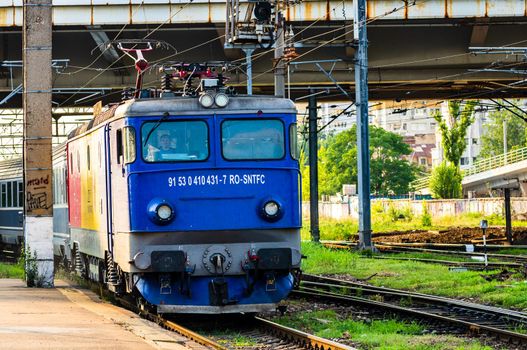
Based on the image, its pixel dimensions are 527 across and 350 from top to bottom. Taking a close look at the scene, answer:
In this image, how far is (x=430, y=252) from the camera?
33.0 metres

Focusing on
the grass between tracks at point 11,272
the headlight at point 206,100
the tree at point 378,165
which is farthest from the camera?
the tree at point 378,165

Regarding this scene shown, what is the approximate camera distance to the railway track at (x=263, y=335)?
1291 cm

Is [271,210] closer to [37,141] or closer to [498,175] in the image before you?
[37,141]

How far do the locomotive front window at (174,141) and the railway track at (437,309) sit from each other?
3.86m

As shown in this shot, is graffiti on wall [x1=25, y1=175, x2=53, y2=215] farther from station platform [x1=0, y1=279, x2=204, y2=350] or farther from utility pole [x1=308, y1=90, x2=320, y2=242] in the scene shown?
utility pole [x1=308, y1=90, x2=320, y2=242]

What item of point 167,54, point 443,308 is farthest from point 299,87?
point 443,308

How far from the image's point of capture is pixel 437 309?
1712 cm

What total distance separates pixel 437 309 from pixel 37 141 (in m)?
7.91

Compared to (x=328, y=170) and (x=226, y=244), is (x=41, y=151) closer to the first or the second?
(x=226, y=244)

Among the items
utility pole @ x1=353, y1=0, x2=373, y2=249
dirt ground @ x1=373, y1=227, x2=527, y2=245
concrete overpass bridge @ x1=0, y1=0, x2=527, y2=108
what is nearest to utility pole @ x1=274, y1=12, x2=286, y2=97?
concrete overpass bridge @ x1=0, y1=0, x2=527, y2=108

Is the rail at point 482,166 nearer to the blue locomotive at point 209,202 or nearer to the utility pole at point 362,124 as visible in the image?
the utility pole at point 362,124

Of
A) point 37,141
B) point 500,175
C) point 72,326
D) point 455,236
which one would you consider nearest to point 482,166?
point 500,175

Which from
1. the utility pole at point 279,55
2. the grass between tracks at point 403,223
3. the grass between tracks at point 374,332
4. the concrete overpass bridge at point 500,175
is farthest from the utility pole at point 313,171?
the concrete overpass bridge at point 500,175

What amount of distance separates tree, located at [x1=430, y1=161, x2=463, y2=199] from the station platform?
56.5 metres
